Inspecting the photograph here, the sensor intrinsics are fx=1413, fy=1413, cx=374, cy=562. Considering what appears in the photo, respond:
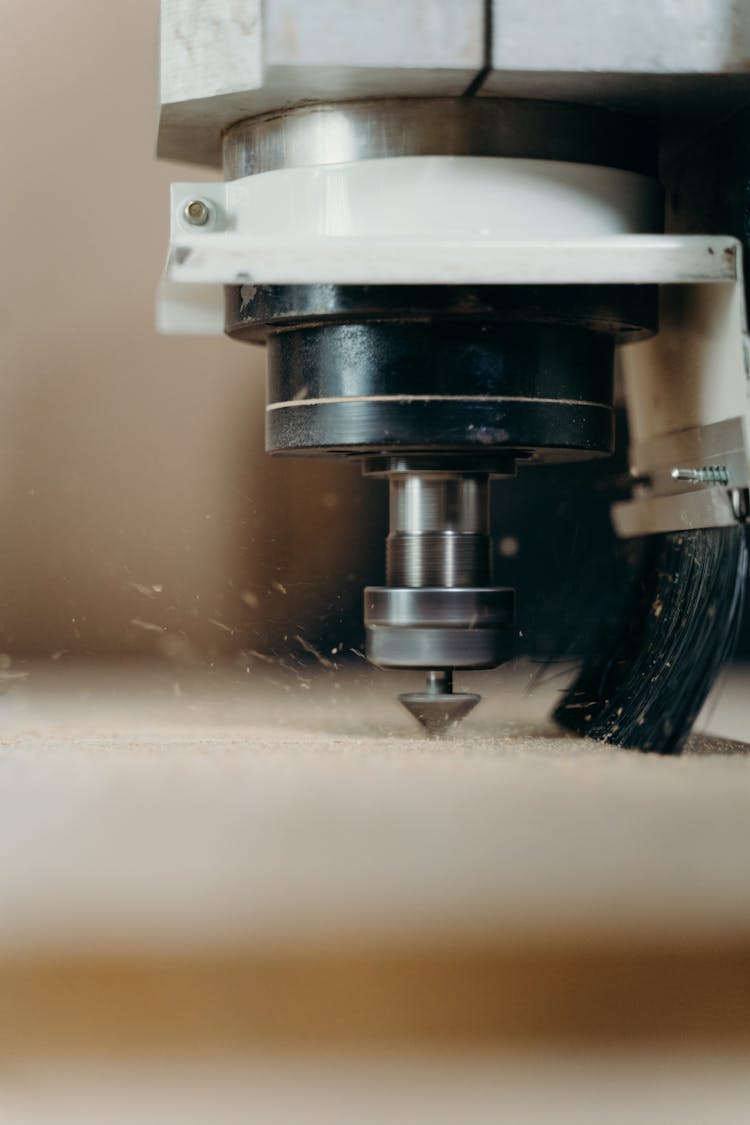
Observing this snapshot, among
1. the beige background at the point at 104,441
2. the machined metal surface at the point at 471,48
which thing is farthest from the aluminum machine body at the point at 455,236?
the beige background at the point at 104,441

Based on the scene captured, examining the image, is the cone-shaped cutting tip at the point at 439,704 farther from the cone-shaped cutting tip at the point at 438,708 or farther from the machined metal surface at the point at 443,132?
the machined metal surface at the point at 443,132

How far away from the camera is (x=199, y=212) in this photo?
667 millimetres

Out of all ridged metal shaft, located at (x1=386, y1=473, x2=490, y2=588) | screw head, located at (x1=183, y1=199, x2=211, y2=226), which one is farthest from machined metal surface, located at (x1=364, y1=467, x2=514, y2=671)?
screw head, located at (x1=183, y1=199, x2=211, y2=226)

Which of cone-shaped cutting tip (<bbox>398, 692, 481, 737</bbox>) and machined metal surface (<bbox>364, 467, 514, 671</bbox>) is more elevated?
machined metal surface (<bbox>364, 467, 514, 671</bbox>)

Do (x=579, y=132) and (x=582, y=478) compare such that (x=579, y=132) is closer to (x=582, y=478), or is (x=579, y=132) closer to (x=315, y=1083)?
(x=582, y=478)

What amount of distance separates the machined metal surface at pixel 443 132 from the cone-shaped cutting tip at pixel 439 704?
26cm

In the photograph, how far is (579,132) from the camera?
0.63 metres

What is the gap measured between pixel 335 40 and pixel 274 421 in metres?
0.18

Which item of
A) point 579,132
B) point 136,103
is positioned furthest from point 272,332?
point 136,103

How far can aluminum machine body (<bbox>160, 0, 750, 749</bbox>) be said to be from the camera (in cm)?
59

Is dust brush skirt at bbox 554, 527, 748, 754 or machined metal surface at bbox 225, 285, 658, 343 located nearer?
machined metal surface at bbox 225, 285, 658, 343

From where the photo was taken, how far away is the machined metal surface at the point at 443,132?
24.2 inches

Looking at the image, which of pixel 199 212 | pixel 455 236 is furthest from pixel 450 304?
pixel 199 212

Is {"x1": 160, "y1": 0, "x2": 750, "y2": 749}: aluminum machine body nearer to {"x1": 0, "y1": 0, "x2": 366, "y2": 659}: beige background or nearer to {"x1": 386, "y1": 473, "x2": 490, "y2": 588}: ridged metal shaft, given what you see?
{"x1": 386, "y1": 473, "x2": 490, "y2": 588}: ridged metal shaft
